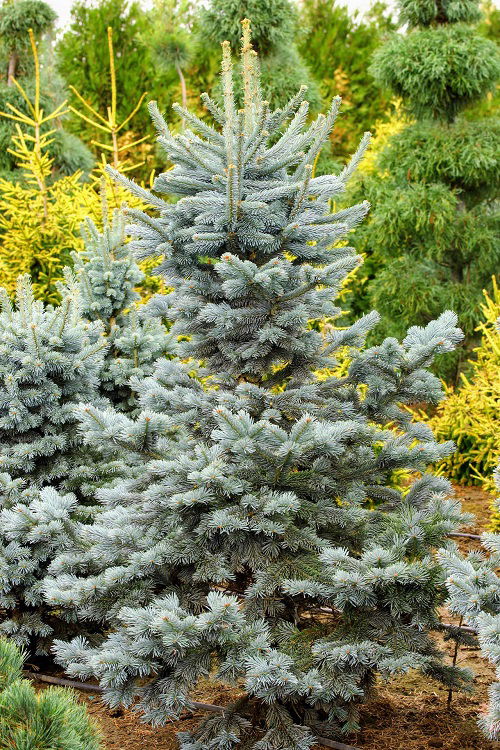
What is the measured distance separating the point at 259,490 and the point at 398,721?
1.23 m

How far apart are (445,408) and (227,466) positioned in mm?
4157

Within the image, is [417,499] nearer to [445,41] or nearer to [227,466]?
[227,466]

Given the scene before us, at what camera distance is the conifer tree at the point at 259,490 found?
2.93m

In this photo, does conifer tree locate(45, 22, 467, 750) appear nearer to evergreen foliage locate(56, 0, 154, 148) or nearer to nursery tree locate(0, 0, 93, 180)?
nursery tree locate(0, 0, 93, 180)

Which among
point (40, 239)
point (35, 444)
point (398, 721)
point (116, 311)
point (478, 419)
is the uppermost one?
point (40, 239)

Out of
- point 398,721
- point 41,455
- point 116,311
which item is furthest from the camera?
point 116,311

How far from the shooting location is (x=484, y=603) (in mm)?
2637

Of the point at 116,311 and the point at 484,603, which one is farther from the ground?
the point at 116,311

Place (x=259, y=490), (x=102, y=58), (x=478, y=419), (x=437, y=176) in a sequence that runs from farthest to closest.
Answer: (x=102, y=58) < (x=437, y=176) < (x=478, y=419) < (x=259, y=490)

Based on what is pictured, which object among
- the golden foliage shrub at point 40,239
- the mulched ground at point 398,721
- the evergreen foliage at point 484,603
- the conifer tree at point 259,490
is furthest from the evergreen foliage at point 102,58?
the evergreen foliage at point 484,603

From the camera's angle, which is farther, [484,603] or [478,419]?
[478,419]

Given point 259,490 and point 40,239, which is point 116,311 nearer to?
point 40,239

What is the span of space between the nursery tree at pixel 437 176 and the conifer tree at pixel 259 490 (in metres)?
A: 4.13

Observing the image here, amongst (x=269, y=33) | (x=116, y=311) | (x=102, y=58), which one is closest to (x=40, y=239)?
(x=116, y=311)
